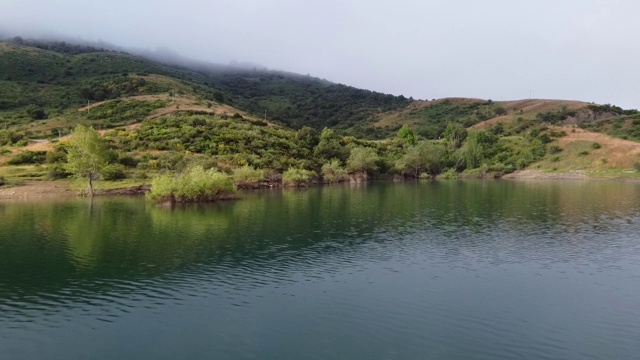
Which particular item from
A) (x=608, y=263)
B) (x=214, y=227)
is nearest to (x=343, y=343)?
(x=608, y=263)

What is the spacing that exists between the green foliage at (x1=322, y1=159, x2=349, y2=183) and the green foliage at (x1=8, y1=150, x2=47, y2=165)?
66409mm

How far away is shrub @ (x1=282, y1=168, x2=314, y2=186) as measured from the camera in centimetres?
11338

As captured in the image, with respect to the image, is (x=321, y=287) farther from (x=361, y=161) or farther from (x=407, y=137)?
(x=407, y=137)

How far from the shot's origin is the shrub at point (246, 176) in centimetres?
10456

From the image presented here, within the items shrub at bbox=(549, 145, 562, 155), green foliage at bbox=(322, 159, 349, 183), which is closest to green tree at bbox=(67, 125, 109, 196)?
green foliage at bbox=(322, 159, 349, 183)

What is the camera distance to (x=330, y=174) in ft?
429

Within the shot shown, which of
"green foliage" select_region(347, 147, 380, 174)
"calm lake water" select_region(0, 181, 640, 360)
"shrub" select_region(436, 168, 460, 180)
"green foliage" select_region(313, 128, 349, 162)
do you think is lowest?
"calm lake water" select_region(0, 181, 640, 360)

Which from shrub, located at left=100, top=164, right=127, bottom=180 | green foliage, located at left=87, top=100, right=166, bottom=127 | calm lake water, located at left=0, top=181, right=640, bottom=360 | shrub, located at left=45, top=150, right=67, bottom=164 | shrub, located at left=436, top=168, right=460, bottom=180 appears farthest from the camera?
shrub, located at left=436, top=168, right=460, bottom=180

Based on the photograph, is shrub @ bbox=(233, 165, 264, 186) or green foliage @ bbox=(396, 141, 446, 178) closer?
shrub @ bbox=(233, 165, 264, 186)

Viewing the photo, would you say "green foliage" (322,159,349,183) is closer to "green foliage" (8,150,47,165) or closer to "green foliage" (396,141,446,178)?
"green foliage" (396,141,446,178)

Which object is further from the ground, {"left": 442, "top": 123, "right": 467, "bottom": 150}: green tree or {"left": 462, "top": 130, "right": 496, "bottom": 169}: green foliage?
{"left": 442, "top": 123, "right": 467, "bottom": 150}: green tree

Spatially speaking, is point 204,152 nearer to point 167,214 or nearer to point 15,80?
point 167,214

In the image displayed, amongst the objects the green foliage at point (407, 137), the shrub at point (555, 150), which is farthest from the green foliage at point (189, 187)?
the shrub at point (555, 150)

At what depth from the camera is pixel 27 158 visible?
10575 cm
